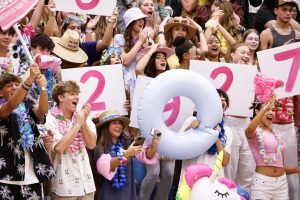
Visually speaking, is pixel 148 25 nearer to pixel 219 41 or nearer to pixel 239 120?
pixel 219 41

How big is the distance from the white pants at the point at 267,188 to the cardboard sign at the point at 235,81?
699mm

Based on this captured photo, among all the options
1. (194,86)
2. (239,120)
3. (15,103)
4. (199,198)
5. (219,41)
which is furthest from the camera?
(219,41)

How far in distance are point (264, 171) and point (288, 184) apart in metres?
0.81

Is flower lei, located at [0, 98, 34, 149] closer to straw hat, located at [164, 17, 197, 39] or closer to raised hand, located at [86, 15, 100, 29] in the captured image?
raised hand, located at [86, 15, 100, 29]

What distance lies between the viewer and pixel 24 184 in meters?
8.00

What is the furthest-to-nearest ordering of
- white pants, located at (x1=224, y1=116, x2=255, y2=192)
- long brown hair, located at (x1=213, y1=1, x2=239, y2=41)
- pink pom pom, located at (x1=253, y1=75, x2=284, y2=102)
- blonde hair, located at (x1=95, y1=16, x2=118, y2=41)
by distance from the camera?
long brown hair, located at (x1=213, y1=1, x2=239, y2=41)
blonde hair, located at (x1=95, y1=16, x2=118, y2=41)
white pants, located at (x1=224, y1=116, x2=255, y2=192)
pink pom pom, located at (x1=253, y1=75, x2=284, y2=102)

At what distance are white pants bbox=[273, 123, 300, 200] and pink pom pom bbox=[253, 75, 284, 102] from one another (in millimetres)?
756

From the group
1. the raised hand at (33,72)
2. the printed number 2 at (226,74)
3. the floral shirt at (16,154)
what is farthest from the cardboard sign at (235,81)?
the raised hand at (33,72)

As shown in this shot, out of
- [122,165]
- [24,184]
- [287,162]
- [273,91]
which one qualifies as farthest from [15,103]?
[287,162]

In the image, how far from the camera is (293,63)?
397 inches

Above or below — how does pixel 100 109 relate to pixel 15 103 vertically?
below

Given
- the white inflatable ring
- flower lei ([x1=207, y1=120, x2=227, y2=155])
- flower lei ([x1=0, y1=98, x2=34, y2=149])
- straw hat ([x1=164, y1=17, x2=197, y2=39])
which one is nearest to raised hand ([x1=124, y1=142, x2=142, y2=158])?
the white inflatable ring

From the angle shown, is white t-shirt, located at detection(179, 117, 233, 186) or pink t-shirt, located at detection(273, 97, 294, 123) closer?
white t-shirt, located at detection(179, 117, 233, 186)

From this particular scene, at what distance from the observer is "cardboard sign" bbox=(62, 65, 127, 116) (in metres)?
9.24
